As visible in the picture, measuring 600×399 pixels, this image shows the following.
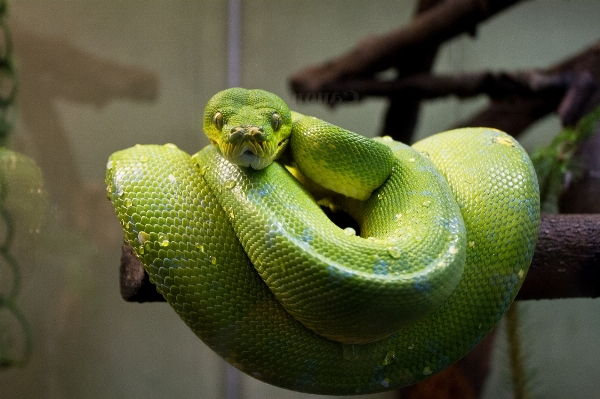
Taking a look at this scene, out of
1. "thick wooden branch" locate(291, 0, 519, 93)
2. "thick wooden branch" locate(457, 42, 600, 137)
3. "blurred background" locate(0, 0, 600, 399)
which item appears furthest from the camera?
"thick wooden branch" locate(291, 0, 519, 93)

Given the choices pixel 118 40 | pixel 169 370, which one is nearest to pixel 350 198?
pixel 118 40

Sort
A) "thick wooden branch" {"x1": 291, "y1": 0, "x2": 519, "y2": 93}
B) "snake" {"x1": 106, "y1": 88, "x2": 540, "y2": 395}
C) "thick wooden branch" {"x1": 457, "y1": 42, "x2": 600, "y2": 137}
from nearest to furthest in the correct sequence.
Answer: "snake" {"x1": 106, "y1": 88, "x2": 540, "y2": 395} → "thick wooden branch" {"x1": 457, "y1": 42, "x2": 600, "y2": 137} → "thick wooden branch" {"x1": 291, "y1": 0, "x2": 519, "y2": 93}

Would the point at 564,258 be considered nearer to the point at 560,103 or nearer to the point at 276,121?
the point at 276,121

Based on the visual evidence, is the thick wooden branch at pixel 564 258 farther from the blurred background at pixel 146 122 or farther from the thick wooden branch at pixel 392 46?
the thick wooden branch at pixel 392 46

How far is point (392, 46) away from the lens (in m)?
2.88

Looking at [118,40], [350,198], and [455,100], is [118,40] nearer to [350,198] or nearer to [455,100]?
[350,198]

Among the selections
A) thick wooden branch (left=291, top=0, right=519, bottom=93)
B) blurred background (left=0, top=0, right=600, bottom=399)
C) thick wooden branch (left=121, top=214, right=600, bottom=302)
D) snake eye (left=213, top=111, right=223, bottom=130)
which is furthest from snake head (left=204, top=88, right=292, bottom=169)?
thick wooden branch (left=291, top=0, right=519, bottom=93)

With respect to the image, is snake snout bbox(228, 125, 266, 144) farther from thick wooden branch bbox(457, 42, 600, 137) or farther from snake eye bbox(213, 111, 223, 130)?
thick wooden branch bbox(457, 42, 600, 137)

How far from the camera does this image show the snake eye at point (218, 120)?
1168 mm

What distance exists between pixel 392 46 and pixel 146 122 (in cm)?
164

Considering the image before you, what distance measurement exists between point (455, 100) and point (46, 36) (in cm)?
248

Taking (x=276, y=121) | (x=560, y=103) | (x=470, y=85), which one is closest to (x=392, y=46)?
(x=470, y=85)

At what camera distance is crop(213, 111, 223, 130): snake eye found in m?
1.17

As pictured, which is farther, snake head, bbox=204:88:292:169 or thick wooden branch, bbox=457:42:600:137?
thick wooden branch, bbox=457:42:600:137
